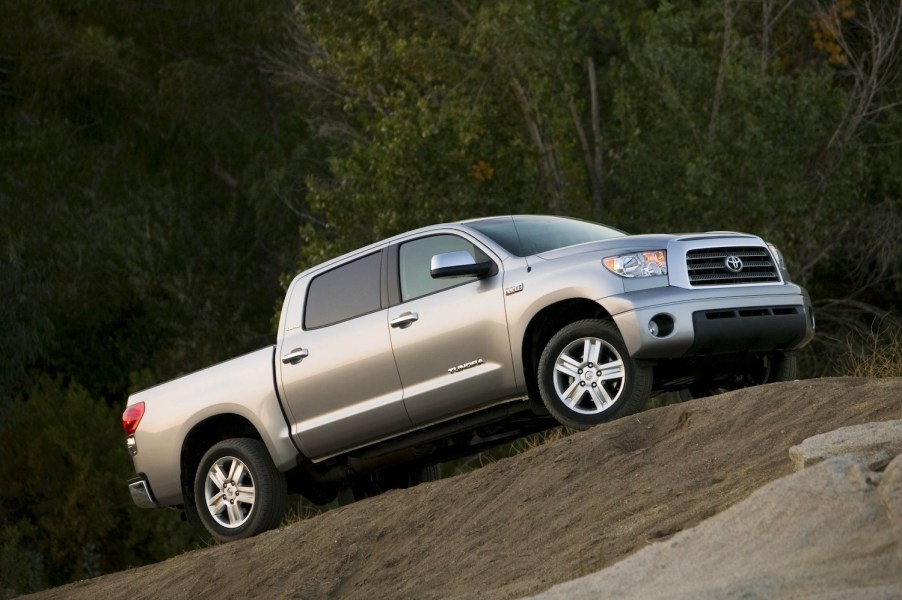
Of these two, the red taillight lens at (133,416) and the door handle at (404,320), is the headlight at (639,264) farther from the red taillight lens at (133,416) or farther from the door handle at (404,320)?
the red taillight lens at (133,416)

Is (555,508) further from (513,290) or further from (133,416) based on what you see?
(133,416)

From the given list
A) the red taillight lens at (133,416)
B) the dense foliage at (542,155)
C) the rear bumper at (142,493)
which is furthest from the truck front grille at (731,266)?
the dense foliage at (542,155)

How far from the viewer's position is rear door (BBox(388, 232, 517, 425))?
10305 mm

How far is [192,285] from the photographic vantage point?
36.6m

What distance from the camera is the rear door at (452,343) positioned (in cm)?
1030

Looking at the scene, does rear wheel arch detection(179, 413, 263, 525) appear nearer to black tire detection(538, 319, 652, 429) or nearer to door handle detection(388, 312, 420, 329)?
door handle detection(388, 312, 420, 329)

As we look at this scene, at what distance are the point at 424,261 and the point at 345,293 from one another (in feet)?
2.23

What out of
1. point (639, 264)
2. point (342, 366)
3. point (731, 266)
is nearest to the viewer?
point (639, 264)

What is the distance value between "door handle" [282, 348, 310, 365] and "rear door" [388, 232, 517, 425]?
75cm

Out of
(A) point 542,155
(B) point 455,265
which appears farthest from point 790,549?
(A) point 542,155

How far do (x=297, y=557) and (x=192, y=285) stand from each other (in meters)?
26.6

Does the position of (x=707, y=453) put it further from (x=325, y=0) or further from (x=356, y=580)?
(x=325, y=0)

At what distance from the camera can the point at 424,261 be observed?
35.6 ft

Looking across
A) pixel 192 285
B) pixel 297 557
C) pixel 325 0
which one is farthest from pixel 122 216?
pixel 297 557
